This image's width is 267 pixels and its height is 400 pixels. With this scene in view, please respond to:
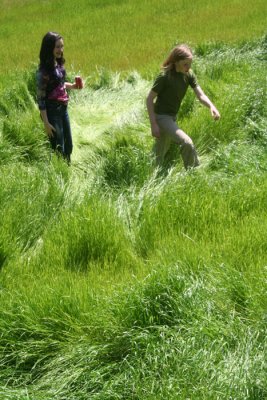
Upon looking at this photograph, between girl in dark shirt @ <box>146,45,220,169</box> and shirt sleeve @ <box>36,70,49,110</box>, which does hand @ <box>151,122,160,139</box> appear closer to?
girl in dark shirt @ <box>146,45,220,169</box>

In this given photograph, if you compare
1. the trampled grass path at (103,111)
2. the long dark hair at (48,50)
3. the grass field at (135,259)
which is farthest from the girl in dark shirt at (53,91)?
the trampled grass path at (103,111)

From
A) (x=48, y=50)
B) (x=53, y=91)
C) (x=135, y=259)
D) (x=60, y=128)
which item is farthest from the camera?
(x=60, y=128)

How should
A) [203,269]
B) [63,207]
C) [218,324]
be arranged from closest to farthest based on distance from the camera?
[218,324]
[203,269]
[63,207]

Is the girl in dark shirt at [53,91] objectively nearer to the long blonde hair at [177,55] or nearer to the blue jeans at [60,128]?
the blue jeans at [60,128]

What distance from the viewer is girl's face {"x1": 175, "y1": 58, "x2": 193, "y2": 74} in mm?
4645

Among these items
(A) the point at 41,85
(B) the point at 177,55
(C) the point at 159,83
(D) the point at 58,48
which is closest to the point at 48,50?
(D) the point at 58,48

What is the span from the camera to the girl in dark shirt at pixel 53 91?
15.9 feet

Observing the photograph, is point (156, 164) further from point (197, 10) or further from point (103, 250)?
point (197, 10)

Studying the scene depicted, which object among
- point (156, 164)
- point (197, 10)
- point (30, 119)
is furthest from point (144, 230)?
point (197, 10)

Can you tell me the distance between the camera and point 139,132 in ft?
19.2

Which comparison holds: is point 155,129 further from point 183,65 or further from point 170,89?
point 183,65

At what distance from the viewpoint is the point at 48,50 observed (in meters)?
4.86

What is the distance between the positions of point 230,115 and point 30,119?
192cm

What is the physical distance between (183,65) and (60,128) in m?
1.18
